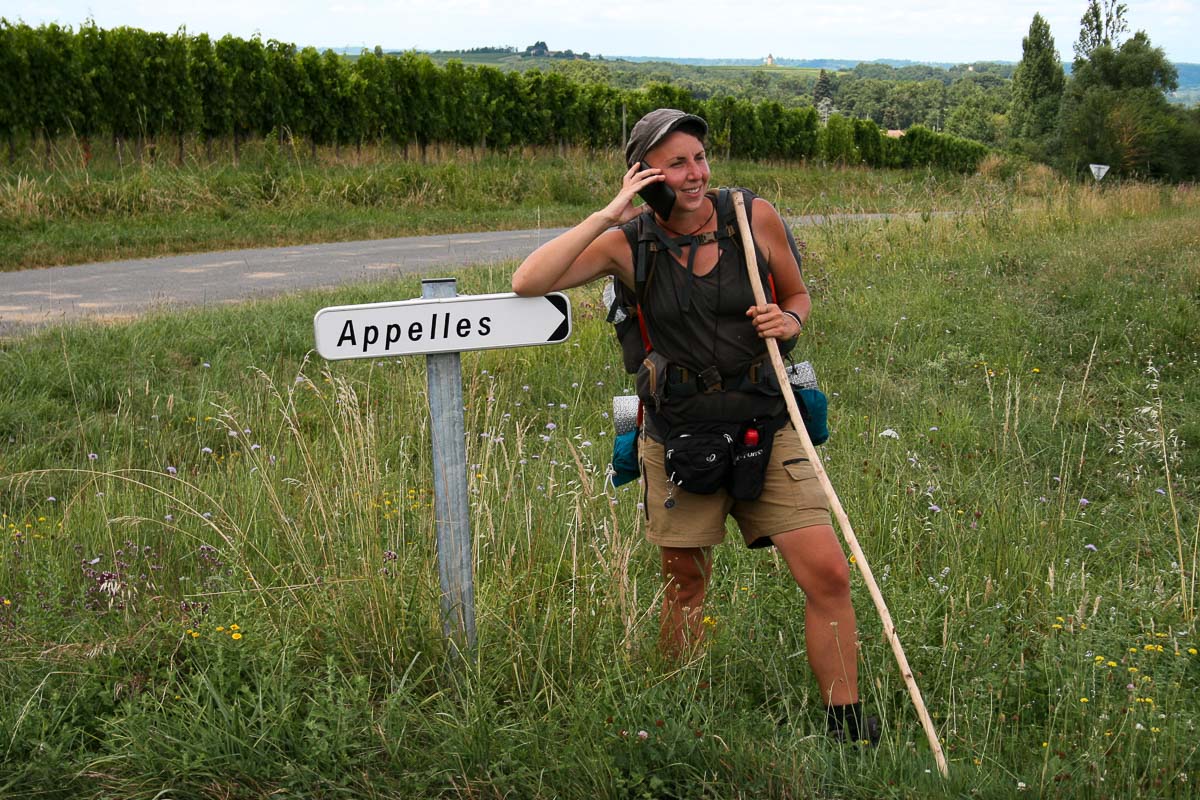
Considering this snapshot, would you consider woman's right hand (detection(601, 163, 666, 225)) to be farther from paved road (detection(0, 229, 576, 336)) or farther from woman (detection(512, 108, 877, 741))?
paved road (detection(0, 229, 576, 336))

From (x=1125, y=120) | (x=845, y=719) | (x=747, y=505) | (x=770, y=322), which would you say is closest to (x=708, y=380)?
(x=770, y=322)

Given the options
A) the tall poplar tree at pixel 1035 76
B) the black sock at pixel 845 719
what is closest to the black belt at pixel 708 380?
the black sock at pixel 845 719

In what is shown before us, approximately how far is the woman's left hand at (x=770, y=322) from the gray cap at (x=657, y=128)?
1.72ft

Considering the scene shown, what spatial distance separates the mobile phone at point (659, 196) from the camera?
3074 millimetres

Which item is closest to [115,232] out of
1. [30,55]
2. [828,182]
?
[30,55]

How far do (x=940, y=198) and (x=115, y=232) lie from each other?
1024cm

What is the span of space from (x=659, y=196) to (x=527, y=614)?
4.09ft

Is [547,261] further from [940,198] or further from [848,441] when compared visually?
[940,198]

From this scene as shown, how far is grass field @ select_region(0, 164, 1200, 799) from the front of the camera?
2758mm

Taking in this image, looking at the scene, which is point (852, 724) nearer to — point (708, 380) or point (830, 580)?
point (830, 580)

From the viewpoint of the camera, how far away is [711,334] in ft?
10.4

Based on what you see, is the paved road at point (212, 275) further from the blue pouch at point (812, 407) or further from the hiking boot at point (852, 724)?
the hiking boot at point (852, 724)

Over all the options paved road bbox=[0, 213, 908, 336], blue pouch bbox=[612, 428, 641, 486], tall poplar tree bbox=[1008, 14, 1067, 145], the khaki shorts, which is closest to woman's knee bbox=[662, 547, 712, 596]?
the khaki shorts

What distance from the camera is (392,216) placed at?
16.4m
